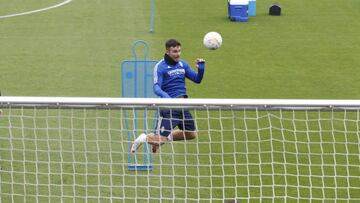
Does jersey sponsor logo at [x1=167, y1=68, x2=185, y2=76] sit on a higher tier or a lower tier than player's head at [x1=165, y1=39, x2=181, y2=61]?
lower

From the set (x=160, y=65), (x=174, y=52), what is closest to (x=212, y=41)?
(x=174, y=52)

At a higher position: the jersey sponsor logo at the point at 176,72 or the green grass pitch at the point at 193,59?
the jersey sponsor logo at the point at 176,72

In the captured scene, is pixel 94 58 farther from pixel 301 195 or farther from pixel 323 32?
pixel 301 195

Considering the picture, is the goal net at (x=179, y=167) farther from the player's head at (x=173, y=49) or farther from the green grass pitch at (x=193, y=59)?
the player's head at (x=173, y=49)

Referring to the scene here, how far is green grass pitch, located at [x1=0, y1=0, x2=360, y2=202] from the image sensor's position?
15.3 meters

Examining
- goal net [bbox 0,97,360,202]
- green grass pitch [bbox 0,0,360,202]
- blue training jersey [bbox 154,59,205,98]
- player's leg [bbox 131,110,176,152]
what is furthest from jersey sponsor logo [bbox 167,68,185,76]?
player's leg [bbox 131,110,176,152]

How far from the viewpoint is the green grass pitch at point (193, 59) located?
15.3 m

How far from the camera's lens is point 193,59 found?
967 inches

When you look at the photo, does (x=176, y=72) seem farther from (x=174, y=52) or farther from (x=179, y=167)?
(x=179, y=167)

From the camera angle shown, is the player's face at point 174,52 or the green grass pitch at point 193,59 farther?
the player's face at point 174,52

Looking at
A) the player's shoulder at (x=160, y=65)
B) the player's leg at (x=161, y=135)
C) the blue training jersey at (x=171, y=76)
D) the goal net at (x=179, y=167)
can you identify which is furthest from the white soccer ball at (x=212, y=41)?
the player's leg at (x=161, y=135)

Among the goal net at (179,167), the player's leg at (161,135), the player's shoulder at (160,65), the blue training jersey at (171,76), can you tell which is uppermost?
the player's shoulder at (160,65)

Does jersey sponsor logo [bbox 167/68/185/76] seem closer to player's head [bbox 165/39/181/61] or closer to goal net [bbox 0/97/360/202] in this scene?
player's head [bbox 165/39/181/61]

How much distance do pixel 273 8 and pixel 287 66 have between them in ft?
21.6
